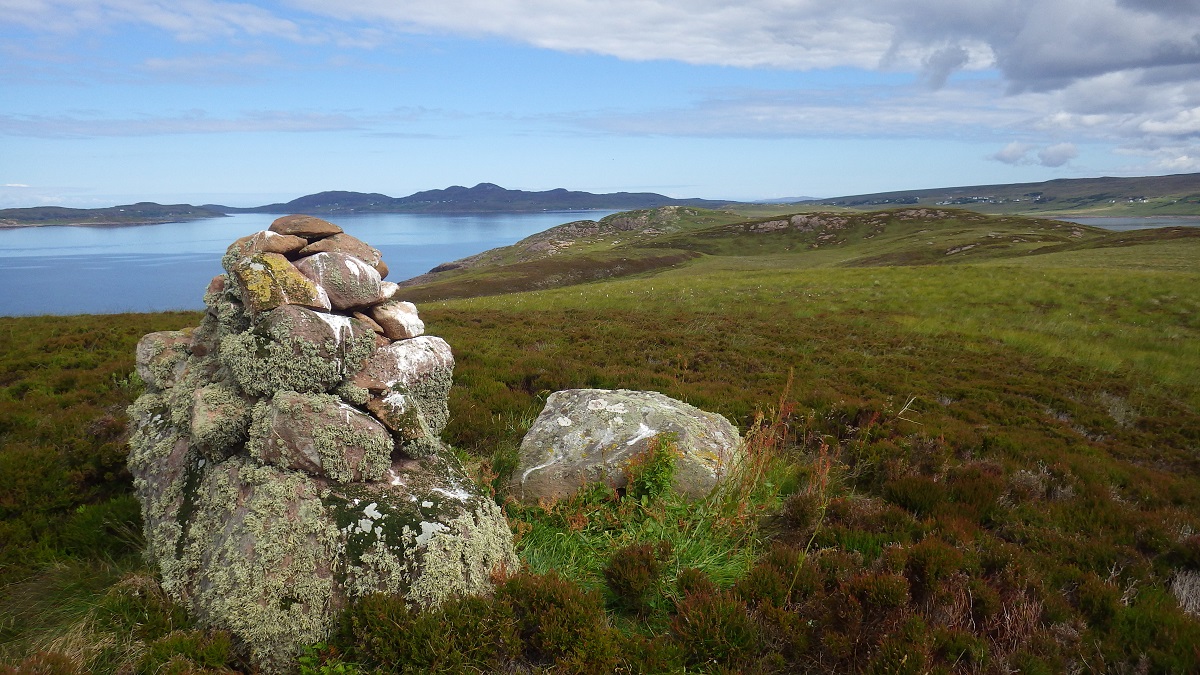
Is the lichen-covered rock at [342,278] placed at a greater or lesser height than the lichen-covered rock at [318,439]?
greater

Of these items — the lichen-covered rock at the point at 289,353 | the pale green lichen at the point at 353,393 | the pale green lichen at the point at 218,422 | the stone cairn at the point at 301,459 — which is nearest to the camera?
the stone cairn at the point at 301,459

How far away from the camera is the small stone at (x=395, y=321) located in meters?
7.44

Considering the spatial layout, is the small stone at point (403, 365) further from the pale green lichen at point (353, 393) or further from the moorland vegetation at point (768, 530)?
the moorland vegetation at point (768, 530)

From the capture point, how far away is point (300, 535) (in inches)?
201

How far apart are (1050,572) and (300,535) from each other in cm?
724

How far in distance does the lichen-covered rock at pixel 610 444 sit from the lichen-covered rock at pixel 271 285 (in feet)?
11.1

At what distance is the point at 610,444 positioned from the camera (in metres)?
7.82

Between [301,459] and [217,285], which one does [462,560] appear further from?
[217,285]

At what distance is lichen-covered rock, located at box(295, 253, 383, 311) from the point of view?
7012 mm

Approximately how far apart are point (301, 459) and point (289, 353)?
1.22 metres

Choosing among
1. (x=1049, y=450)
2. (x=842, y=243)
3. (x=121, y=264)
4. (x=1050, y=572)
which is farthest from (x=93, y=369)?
(x=121, y=264)

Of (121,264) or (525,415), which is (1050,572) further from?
(121,264)

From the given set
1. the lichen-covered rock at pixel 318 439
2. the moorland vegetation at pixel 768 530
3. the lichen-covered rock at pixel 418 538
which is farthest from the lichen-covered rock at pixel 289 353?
the moorland vegetation at pixel 768 530

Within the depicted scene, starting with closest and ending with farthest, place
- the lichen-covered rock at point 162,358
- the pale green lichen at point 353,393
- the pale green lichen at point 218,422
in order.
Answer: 1. the pale green lichen at point 218,422
2. the pale green lichen at point 353,393
3. the lichen-covered rock at point 162,358
